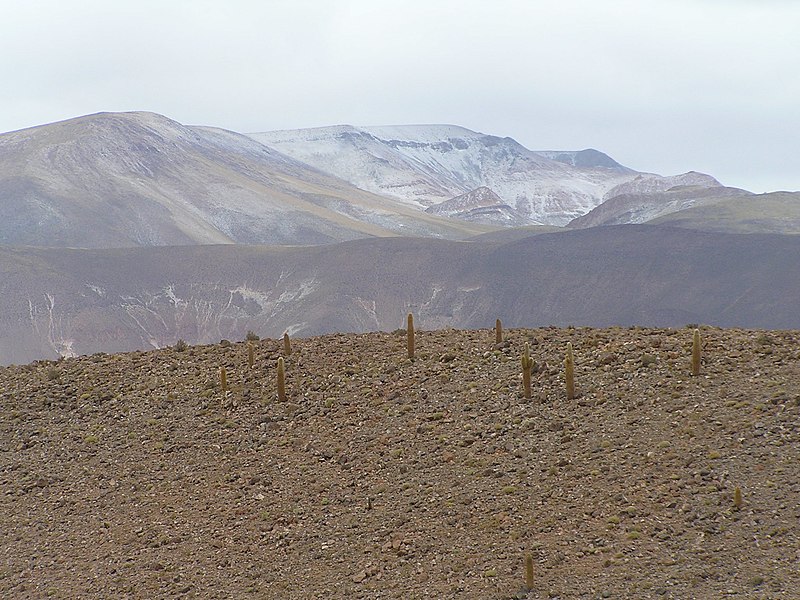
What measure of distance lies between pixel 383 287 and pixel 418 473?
321 ft

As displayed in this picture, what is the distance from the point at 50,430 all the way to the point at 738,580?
51.1 ft

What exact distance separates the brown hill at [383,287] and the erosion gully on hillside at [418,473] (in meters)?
73.5

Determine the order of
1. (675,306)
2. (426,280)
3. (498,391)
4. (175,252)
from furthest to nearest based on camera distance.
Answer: (175,252), (426,280), (675,306), (498,391)

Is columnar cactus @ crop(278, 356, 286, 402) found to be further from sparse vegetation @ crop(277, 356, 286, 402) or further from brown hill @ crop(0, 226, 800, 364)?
brown hill @ crop(0, 226, 800, 364)

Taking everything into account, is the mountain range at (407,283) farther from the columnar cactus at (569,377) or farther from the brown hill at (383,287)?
the columnar cactus at (569,377)

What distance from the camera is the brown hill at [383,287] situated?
331 feet

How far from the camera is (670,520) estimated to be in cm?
1547

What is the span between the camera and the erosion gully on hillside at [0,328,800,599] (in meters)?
15.3

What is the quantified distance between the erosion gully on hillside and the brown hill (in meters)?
73.5

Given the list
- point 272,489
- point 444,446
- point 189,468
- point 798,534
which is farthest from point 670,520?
point 189,468

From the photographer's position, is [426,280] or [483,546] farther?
[426,280]

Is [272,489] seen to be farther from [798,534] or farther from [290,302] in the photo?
[290,302]

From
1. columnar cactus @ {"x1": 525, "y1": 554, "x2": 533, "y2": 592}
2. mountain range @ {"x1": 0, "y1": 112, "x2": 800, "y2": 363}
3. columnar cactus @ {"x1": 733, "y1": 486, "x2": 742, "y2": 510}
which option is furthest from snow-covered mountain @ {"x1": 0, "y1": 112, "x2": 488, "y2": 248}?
columnar cactus @ {"x1": 733, "y1": 486, "x2": 742, "y2": 510}

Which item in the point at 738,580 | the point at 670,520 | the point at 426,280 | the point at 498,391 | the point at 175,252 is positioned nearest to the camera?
the point at 738,580
